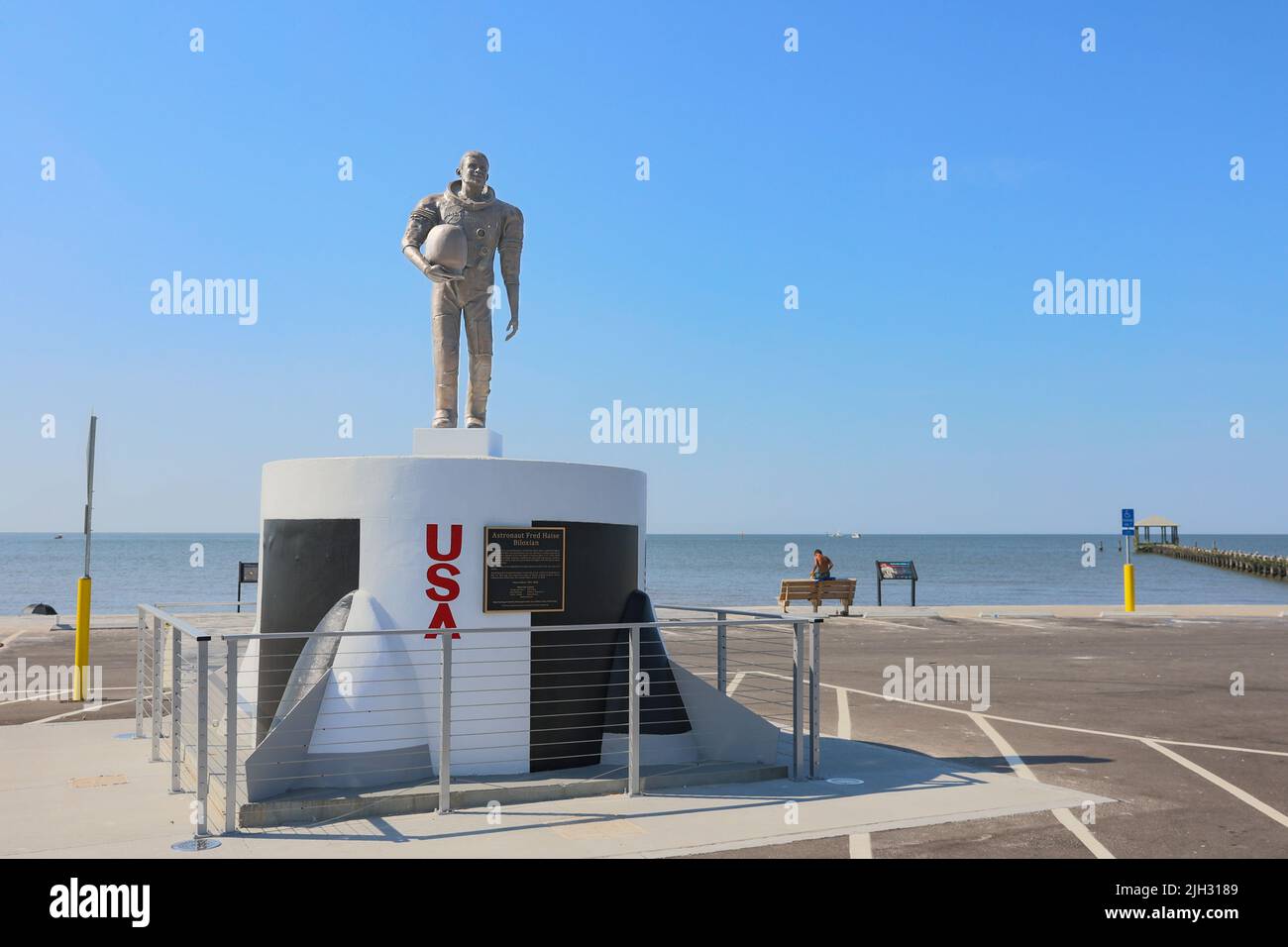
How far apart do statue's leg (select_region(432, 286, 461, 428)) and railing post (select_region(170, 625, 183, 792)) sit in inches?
134

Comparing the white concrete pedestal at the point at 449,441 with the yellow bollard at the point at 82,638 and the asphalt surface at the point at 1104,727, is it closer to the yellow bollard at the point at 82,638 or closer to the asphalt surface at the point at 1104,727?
the asphalt surface at the point at 1104,727

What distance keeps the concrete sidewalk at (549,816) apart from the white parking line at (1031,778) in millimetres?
249

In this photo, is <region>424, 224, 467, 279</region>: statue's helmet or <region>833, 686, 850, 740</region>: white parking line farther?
<region>833, 686, 850, 740</region>: white parking line

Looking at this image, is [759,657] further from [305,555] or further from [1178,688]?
[305,555]

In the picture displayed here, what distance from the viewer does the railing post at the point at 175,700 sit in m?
8.38

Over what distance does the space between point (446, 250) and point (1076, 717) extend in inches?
354

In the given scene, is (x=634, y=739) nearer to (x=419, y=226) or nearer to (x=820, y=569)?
(x=419, y=226)

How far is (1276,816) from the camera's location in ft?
26.5

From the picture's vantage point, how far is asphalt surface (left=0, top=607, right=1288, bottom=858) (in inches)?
291

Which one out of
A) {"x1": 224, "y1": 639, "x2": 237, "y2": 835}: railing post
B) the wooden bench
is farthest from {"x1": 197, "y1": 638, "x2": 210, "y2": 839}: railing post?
the wooden bench

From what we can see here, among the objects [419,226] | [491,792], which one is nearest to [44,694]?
[419,226]

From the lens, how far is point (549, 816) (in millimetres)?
7859

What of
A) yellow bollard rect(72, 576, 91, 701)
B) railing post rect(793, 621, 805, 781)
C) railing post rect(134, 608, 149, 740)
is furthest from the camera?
yellow bollard rect(72, 576, 91, 701)

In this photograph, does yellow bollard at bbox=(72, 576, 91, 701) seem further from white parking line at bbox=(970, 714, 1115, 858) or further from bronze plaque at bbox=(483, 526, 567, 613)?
white parking line at bbox=(970, 714, 1115, 858)
